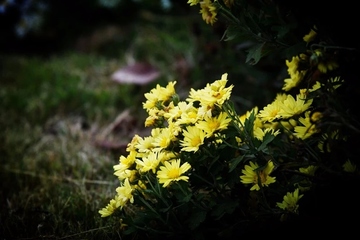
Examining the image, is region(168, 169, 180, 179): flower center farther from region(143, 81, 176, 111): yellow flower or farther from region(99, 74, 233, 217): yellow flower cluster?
region(143, 81, 176, 111): yellow flower

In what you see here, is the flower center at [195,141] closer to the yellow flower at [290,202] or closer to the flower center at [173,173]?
the flower center at [173,173]

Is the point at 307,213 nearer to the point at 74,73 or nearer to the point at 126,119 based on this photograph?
the point at 126,119

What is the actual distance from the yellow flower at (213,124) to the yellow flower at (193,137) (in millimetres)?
18

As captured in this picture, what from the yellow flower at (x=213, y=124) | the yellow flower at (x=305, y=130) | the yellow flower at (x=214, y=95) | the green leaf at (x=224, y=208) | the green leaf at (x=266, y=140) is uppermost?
the yellow flower at (x=214, y=95)

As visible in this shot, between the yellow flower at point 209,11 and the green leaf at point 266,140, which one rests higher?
the yellow flower at point 209,11

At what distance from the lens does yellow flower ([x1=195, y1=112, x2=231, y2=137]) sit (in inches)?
41.5

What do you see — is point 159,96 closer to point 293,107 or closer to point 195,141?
point 195,141

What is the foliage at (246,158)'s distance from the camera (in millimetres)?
1052

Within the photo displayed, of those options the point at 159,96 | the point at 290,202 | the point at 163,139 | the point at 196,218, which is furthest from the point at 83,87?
the point at 290,202

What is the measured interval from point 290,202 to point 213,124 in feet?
0.92

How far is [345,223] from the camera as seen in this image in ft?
3.41

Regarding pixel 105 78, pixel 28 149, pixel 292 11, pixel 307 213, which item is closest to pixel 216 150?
pixel 307 213

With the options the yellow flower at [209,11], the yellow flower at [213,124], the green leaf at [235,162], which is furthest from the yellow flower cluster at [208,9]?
the green leaf at [235,162]

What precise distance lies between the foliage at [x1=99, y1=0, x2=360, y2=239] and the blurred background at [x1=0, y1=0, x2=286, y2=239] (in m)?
0.21
